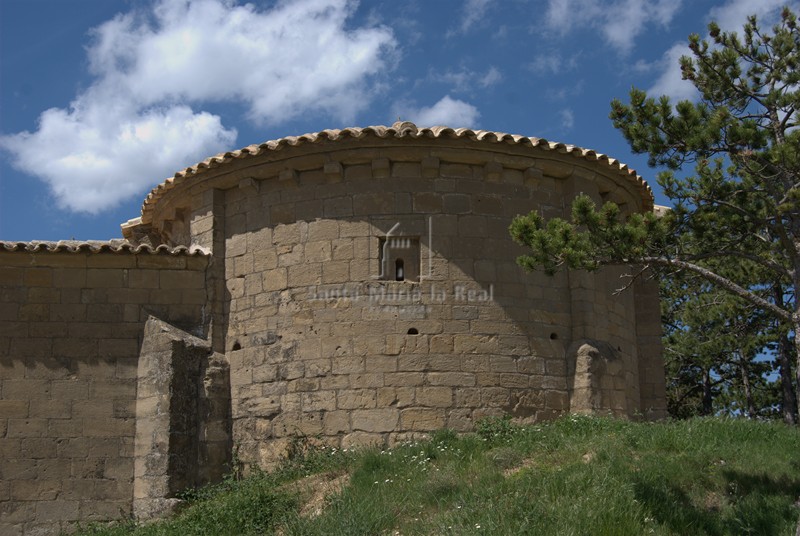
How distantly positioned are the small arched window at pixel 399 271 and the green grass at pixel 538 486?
1872 mm

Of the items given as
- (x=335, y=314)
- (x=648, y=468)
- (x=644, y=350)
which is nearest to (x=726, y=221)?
(x=648, y=468)

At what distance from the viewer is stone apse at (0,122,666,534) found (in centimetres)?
1055

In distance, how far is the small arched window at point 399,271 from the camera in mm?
10875

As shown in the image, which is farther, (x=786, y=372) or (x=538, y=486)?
(x=786, y=372)

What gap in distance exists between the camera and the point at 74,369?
11.2m

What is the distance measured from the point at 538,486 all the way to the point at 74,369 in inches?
233

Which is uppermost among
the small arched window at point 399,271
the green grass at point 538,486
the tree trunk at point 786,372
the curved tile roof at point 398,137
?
the curved tile roof at point 398,137

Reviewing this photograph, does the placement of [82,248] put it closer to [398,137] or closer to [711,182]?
[398,137]

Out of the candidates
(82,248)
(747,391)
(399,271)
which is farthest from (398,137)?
(747,391)

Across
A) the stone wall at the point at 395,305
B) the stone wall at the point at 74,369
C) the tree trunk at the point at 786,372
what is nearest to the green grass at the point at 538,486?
the stone wall at the point at 395,305

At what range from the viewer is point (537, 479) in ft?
27.2

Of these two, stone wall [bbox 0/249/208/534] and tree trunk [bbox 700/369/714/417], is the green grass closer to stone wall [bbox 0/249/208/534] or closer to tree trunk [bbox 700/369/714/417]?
stone wall [bbox 0/249/208/534]

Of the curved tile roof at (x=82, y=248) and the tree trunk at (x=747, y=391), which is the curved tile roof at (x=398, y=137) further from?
the tree trunk at (x=747, y=391)

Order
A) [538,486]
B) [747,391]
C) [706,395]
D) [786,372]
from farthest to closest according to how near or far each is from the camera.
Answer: [706,395] < [747,391] < [786,372] < [538,486]
